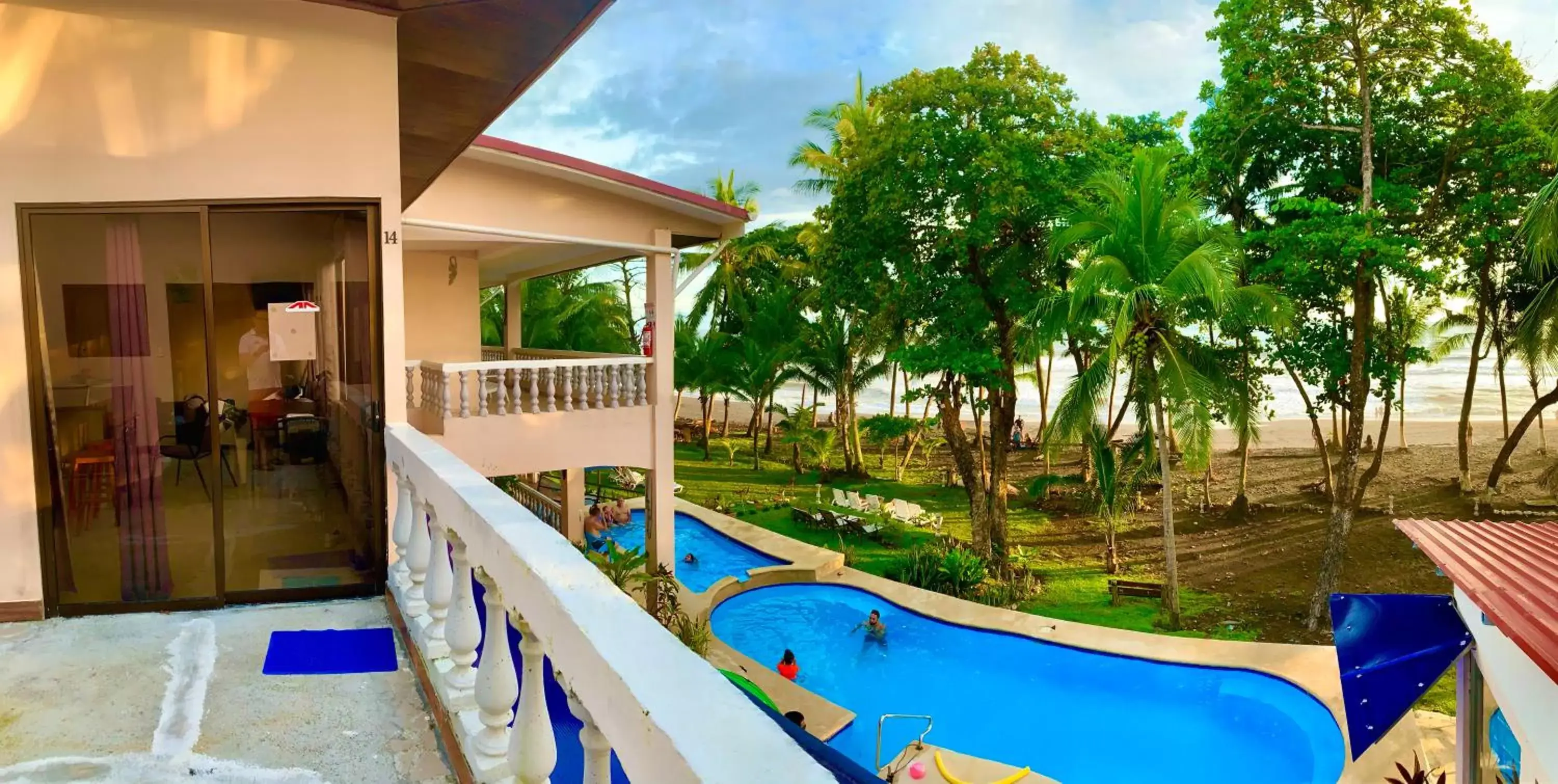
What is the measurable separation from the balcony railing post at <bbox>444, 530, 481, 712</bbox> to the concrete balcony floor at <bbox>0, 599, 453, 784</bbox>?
23 cm

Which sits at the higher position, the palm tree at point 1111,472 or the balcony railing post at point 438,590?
the balcony railing post at point 438,590

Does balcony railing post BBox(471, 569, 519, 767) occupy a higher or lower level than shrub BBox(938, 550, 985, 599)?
higher

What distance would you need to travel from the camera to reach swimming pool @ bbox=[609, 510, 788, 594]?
17703mm

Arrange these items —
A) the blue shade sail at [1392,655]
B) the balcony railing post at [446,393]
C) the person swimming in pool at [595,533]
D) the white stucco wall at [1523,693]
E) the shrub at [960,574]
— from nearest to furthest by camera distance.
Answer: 1. the white stucco wall at [1523,693]
2. the blue shade sail at [1392,655]
3. the balcony railing post at [446,393]
4. the shrub at [960,574]
5. the person swimming in pool at [595,533]

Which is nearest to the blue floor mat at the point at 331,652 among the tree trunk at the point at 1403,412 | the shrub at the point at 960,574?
the shrub at the point at 960,574

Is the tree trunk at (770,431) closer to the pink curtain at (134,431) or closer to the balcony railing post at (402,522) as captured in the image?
the pink curtain at (134,431)

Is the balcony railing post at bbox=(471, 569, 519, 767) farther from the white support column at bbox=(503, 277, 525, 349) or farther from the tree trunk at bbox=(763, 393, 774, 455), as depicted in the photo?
the tree trunk at bbox=(763, 393, 774, 455)

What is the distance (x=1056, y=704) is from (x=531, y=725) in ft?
39.2

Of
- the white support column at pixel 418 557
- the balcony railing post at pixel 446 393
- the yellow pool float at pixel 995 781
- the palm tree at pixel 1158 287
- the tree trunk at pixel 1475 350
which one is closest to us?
the white support column at pixel 418 557

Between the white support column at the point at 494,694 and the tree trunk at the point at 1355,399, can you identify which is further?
the tree trunk at the point at 1355,399

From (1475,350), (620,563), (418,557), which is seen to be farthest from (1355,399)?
(418,557)

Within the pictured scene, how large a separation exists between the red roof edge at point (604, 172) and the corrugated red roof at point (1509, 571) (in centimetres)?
781

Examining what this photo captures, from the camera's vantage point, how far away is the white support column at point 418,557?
11.1ft

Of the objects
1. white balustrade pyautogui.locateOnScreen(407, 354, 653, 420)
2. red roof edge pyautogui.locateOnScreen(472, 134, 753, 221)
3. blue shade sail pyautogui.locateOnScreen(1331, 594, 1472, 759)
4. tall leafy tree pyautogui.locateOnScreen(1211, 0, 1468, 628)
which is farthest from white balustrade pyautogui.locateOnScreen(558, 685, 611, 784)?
tall leafy tree pyautogui.locateOnScreen(1211, 0, 1468, 628)
